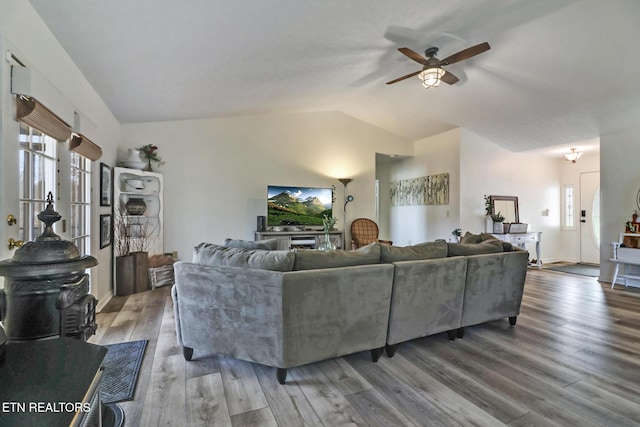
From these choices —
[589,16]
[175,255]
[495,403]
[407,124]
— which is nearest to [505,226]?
[407,124]

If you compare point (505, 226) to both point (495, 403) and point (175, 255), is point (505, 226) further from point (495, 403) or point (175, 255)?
point (175, 255)

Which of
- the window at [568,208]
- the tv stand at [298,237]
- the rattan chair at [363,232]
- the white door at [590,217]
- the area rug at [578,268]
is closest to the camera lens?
the tv stand at [298,237]

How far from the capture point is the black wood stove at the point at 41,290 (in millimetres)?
1458

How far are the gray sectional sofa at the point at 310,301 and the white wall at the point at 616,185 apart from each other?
13.0ft

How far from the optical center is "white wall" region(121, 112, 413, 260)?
510 cm

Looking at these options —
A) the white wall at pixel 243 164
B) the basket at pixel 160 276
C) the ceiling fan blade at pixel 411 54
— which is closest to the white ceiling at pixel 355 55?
the ceiling fan blade at pixel 411 54

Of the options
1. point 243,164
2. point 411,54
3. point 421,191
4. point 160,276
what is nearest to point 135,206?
point 160,276

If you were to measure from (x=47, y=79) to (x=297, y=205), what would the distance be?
3.82 meters

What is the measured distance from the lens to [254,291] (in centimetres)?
204

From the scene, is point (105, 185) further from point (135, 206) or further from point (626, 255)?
point (626, 255)

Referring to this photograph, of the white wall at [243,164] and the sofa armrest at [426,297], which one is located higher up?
the white wall at [243,164]

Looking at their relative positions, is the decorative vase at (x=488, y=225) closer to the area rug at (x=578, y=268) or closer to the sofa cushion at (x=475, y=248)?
the area rug at (x=578, y=268)

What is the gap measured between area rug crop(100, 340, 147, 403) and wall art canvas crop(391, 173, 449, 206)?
5418 millimetres

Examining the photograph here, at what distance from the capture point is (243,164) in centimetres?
552
